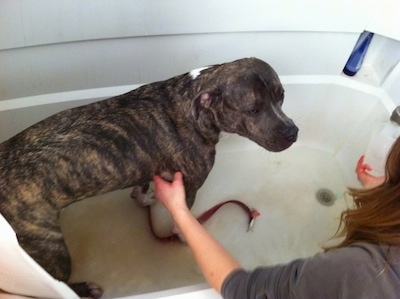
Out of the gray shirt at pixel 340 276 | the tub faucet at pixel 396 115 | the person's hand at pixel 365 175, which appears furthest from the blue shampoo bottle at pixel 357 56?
the gray shirt at pixel 340 276

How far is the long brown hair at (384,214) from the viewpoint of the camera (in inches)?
32.8

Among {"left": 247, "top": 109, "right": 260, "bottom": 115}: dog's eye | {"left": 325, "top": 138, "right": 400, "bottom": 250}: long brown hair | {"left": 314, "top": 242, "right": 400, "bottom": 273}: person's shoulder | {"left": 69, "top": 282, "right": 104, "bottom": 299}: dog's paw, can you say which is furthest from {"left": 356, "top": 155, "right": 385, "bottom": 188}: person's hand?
{"left": 69, "top": 282, "right": 104, "bottom": 299}: dog's paw

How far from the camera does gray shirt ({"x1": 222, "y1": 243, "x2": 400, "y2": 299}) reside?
751 millimetres

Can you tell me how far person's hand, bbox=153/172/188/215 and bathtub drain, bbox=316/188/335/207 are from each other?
0.83 m

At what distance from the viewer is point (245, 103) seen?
4.29 ft

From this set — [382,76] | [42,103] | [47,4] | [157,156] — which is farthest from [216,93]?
[382,76]

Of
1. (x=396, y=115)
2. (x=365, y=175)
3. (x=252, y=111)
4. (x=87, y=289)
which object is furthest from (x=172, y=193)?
(x=396, y=115)

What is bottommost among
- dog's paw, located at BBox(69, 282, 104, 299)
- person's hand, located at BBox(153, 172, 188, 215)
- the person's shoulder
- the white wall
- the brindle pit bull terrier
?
dog's paw, located at BBox(69, 282, 104, 299)

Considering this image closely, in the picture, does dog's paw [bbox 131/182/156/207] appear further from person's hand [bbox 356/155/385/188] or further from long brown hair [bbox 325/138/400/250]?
long brown hair [bbox 325/138/400/250]

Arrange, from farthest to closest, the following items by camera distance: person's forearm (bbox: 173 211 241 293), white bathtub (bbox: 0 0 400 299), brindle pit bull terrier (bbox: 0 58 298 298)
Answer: white bathtub (bbox: 0 0 400 299) → brindle pit bull terrier (bbox: 0 58 298 298) → person's forearm (bbox: 173 211 241 293)

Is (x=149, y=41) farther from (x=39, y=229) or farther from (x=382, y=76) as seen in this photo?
(x=382, y=76)

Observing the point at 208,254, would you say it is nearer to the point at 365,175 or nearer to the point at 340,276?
the point at 340,276

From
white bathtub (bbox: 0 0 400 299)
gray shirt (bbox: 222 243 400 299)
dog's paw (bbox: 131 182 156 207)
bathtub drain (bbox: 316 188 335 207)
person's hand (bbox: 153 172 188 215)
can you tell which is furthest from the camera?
bathtub drain (bbox: 316 188 335 207)

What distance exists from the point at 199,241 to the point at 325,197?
3.26 feet
